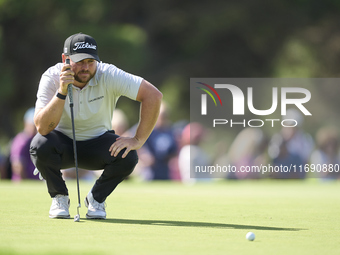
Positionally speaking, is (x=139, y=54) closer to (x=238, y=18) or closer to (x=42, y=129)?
(x=238, y=18)

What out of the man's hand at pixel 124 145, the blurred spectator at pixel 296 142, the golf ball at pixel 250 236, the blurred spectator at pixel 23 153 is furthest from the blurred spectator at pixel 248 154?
the golf ball at pixel 250 236

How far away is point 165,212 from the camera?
6.79m

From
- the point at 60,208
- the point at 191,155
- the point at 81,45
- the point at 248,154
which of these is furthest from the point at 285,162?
the point at 81,45

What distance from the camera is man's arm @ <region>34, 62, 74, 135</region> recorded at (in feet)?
19.1

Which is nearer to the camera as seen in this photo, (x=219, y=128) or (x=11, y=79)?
(x=219, y=128)

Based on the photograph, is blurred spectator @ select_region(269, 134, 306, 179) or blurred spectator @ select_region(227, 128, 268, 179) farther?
blurred spectator @ select_region(227, 128, 268, 179)

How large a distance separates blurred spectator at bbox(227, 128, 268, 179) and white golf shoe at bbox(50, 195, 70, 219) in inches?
306

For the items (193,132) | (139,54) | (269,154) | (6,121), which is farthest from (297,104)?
(6,121)

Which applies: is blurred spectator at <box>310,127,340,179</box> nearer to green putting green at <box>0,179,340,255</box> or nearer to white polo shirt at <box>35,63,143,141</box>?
green putting green at <box>0,179,340,255</box>

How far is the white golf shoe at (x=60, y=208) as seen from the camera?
598 cm

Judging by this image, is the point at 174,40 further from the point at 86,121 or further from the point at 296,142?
the point at 86,121

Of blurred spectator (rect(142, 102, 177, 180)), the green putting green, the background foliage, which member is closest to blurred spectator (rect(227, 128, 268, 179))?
blurred spectator (rect(142, 102, 177, 180))

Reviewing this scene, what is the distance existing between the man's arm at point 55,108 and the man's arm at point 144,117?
Result: 0.58 metres

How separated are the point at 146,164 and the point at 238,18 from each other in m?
17.8
